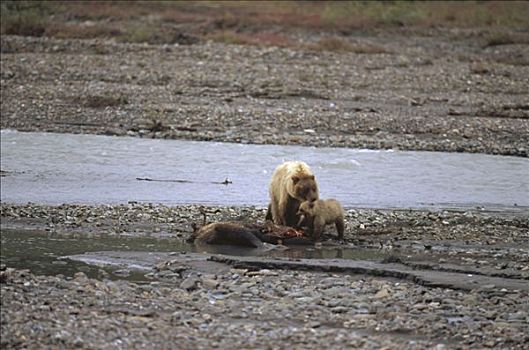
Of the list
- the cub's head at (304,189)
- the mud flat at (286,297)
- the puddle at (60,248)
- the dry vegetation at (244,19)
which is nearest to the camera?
the mud flat at (286,297)

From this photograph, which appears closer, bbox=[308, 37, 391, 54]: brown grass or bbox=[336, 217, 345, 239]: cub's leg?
bbox=[336, 217, 345, 239]: cub's leg

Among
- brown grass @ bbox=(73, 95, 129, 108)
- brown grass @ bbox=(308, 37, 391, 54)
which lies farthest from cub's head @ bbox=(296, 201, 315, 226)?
brown grass @ bbox=(308, 37, 391, 54)

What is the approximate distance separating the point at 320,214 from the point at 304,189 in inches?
15.4

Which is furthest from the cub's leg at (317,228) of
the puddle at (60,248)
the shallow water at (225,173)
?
the shallow water at (225,173)

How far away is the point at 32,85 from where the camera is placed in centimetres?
2216

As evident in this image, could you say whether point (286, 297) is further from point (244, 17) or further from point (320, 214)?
point (244, 17)

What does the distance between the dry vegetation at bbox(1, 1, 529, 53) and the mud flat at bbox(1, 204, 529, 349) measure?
752 inches

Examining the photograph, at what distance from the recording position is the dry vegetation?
31.3 m

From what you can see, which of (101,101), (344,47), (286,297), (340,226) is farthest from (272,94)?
(286,297)

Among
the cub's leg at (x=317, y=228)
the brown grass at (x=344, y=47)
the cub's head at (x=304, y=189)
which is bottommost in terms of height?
the cub's leg at (x=317, y=228)

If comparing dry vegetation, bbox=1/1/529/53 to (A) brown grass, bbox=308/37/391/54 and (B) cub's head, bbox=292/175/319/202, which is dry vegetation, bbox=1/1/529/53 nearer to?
(A) brown grass, bbox=308/37/391/54

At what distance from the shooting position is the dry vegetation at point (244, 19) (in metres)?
31.3

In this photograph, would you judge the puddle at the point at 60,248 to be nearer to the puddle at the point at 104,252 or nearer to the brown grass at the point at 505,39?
the puddle at the point at 104,252

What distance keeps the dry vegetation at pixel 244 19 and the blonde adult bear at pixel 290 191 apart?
59.5 ft
